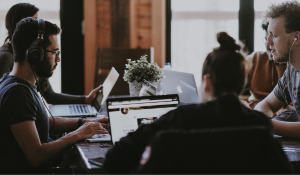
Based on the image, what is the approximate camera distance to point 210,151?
78 centimetres

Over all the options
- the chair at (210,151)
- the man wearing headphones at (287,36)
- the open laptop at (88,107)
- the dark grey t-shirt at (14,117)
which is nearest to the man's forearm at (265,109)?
the man wearing headphones at (287,36)

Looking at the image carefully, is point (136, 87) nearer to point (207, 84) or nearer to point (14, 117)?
point (14, 117)

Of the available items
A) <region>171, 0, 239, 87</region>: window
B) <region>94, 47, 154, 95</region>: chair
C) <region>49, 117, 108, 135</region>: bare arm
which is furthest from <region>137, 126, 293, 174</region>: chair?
<region>171, 0, 239, 87</region>: window

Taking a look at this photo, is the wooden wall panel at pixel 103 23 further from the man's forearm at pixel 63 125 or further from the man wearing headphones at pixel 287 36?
the man wearing headphones at pixel 287 36

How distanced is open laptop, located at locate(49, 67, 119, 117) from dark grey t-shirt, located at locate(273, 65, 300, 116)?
0.98m

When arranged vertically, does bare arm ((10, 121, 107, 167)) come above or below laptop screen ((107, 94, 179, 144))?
below

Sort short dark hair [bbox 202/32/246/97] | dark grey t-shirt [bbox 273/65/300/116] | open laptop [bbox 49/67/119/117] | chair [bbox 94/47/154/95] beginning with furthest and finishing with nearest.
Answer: chair [bbox 94/47/154/95]
open laptop [bbox 49/67/119/117]
dark grey t-shirt [bbox 273/65/300/116]
short dark hair [bbox 202/32/246/97]

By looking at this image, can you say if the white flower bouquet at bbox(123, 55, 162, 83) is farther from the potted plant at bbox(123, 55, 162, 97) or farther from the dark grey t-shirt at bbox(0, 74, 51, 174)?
the dark grey t-shirt at bbox(0, 74, 51, 174)

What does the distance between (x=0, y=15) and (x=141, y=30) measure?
5.19 ft

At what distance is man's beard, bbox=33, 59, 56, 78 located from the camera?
142 cm

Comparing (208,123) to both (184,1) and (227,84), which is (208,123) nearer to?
(227,84)

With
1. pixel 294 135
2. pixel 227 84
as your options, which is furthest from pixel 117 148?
pixel 294 135

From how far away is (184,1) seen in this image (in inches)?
157

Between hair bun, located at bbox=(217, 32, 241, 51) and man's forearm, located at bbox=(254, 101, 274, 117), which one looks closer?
hair bun, located at bbox=(217, 32, 241, 51)
